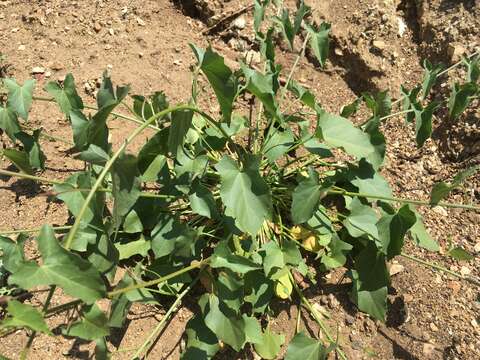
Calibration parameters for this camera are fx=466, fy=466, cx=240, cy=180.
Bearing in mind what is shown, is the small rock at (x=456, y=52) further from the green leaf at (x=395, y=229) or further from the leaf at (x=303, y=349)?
the leaf at (x=303, y=349)

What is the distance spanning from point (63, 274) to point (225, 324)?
0.70 meters

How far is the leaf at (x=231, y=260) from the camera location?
1.49 m

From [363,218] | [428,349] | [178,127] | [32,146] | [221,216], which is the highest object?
[178,127]

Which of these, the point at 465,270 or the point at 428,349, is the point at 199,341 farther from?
the point at 465,270

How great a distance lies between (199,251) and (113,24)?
1.65m

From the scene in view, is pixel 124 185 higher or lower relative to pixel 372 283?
higher

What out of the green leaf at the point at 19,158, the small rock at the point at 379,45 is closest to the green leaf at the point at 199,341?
the green leaf at the point at 19,158

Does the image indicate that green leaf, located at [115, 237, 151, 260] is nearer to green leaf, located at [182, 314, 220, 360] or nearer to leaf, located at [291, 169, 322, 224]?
green leaf, located at [182, 314, 220, 360]

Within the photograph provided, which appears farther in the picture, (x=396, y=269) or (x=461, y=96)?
(x=396, y=269)

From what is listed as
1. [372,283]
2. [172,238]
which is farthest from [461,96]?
[172,238]

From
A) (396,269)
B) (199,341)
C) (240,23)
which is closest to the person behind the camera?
(199,341)

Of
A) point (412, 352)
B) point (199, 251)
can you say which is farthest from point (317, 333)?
point (199, 251)

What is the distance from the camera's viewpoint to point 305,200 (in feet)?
5.31

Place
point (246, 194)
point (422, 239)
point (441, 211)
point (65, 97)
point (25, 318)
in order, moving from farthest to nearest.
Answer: point (441, 211) < point (65, 97) < point (422, 239) < point (246, 194) < point (25, 318)
